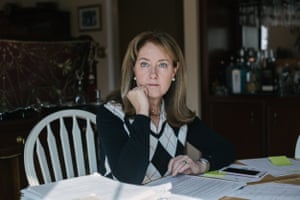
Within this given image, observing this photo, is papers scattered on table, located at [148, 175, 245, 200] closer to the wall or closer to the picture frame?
the wall

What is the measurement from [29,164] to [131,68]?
53cm

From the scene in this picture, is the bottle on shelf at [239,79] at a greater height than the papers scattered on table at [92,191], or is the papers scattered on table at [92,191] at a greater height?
the bottle on shelf at [239,79]

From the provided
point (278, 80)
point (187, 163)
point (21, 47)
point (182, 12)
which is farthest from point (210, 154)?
point (182, 12)

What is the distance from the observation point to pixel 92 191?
1.02 meters

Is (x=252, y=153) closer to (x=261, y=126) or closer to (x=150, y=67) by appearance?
(x=261, y=126)

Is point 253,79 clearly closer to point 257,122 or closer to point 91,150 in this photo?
point 257,122

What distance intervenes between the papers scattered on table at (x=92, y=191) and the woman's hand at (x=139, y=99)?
0.44 meters

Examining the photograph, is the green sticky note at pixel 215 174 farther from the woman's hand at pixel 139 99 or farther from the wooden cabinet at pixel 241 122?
the wooden cabinet at pixel 241 122

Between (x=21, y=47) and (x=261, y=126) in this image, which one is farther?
(x=261, y=126)

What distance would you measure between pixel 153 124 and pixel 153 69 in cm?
22

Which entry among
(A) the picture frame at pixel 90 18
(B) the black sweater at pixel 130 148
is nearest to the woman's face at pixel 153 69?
(B) the black sweater at pixel 130 148

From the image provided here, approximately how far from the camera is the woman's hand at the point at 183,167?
4.52ft

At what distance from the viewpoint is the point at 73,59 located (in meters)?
2.76

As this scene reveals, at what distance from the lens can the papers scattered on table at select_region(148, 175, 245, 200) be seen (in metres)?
1.18
